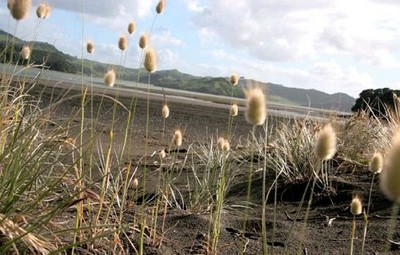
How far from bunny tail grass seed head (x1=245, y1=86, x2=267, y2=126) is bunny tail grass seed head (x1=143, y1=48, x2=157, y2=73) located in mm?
787

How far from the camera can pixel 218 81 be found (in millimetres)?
99125

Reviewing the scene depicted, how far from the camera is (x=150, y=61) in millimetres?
2455

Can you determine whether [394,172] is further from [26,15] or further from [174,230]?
[174,230]

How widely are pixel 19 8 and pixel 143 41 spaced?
0.81 m

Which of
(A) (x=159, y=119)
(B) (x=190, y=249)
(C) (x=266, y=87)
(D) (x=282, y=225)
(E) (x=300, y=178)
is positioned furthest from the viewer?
(A) (x=159, y=119)

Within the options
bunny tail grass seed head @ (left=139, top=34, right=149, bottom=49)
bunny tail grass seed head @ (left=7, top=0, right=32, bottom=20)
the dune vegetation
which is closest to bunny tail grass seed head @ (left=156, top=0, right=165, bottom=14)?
the dune vegetation

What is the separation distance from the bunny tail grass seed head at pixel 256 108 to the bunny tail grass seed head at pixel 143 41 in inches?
44.3

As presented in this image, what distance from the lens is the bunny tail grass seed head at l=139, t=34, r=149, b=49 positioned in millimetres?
2765

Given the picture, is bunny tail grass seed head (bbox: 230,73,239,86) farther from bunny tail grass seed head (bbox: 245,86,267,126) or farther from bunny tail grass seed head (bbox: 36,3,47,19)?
bunny tail grass seed head (bbox: 245,86,267,126)

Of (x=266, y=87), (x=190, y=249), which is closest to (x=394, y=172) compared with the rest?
(x=266, y=87)

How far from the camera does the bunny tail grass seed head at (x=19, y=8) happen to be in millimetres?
2049

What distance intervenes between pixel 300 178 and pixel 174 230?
2.15 meters

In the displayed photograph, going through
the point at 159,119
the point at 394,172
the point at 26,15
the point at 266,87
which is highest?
the point at 26,15

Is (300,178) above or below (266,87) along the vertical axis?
below
